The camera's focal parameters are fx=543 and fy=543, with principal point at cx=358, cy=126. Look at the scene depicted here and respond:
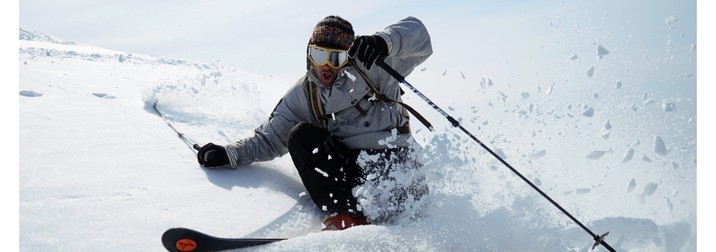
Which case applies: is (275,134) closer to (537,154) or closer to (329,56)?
(329,56)

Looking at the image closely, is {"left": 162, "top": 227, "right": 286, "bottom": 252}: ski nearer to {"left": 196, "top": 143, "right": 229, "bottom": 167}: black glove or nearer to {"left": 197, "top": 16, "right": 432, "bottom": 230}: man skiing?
{"left": 197, "top": 16, "right": 432, "bottom": 230}: man skiing

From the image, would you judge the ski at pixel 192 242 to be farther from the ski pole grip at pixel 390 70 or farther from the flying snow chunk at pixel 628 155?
the flying snow chunk at pixel 628 155

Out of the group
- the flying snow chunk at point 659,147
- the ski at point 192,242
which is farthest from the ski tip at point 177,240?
the flying snow chunk at point 659,147

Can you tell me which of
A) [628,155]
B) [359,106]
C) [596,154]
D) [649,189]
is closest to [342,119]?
[359,106]

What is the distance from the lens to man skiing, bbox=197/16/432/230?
3377mm

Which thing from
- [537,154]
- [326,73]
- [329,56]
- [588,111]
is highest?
[329,56]

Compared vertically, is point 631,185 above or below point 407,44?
below

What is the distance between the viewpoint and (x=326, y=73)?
3631 mm

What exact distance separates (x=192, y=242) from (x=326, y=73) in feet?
5.09

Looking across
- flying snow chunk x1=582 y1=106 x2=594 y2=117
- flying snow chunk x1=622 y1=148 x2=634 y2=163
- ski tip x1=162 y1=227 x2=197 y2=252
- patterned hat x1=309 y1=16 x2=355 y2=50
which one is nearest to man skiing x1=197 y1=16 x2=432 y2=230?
patterned hat x1=309 y1=16 x2=355 y2=50

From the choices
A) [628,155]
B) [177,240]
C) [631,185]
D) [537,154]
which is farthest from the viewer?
[537,154]

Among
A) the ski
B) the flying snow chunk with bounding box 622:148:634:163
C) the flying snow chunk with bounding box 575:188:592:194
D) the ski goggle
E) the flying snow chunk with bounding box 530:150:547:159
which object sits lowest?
the ski

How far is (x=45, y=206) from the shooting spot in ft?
8.96

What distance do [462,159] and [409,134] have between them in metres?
0.52
